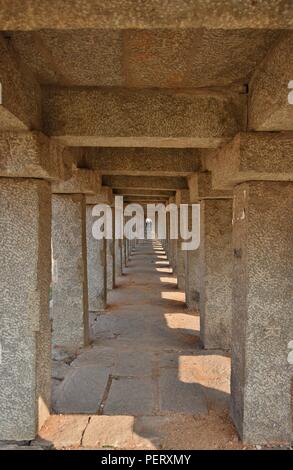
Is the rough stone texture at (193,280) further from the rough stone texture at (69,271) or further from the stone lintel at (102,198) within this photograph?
the rough stone texture at (69,271)

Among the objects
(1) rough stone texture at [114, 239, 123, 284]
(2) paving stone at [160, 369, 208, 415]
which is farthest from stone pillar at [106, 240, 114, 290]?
(2) paving stone at [160, 369, 208, 415]

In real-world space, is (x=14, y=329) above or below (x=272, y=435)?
above

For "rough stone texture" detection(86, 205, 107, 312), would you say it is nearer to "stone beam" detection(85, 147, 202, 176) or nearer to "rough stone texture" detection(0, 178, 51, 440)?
"stone beam" detection(85, 147, 202, 176)

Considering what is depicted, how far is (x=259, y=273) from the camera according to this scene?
9.30 feet

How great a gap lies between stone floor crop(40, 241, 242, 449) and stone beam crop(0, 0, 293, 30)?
309 cm

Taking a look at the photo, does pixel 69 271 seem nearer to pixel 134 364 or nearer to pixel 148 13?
pixel 134 364

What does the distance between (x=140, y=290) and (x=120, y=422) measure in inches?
252

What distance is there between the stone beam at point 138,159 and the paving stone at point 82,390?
2802mm

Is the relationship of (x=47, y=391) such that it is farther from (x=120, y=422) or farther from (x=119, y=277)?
(x=119, y=277)

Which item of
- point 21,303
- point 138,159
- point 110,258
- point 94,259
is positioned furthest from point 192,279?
point 21,303

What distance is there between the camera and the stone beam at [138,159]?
4.94 metres

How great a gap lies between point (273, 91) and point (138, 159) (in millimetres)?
3002

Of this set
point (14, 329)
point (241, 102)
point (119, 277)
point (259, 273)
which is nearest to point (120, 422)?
point (14, 329)

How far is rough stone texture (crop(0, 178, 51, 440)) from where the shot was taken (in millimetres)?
2855
